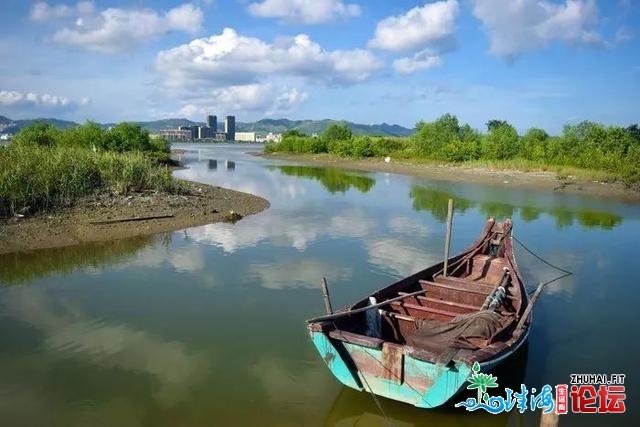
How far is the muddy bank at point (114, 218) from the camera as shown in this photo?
15.2 metres

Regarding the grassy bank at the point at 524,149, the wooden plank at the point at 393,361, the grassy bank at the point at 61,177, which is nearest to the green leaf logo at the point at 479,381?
the wooden plank at the point at 393,361

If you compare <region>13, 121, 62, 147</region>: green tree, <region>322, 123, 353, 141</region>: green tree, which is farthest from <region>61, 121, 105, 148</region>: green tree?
<region>322, 123, 353, 141</region>: green tree

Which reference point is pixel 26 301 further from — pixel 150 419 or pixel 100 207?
pixel 100 207

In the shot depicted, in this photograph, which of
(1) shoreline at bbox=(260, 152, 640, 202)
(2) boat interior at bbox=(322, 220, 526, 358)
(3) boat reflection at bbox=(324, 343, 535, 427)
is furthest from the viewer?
(1) shoreline at bbox=(260, 152, 640, 202)

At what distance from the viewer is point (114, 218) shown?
17.6 m

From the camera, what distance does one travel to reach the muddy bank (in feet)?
50.0

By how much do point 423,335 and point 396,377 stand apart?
4.38ft

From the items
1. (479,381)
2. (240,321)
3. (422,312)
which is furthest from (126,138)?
(479,381)

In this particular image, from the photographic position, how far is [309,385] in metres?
7.42

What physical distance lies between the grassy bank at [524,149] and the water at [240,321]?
64.7ft

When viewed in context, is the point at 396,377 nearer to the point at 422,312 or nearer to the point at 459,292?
the point at 422,312

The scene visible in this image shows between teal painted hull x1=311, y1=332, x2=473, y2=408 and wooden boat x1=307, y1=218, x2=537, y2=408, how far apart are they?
1 centimetres

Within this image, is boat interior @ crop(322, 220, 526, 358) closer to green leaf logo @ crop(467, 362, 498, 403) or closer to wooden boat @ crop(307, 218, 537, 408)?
wooden boat @ crop(307, 218, 537, 408)

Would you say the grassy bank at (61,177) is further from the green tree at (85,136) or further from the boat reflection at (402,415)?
the green tree at (85,136)
